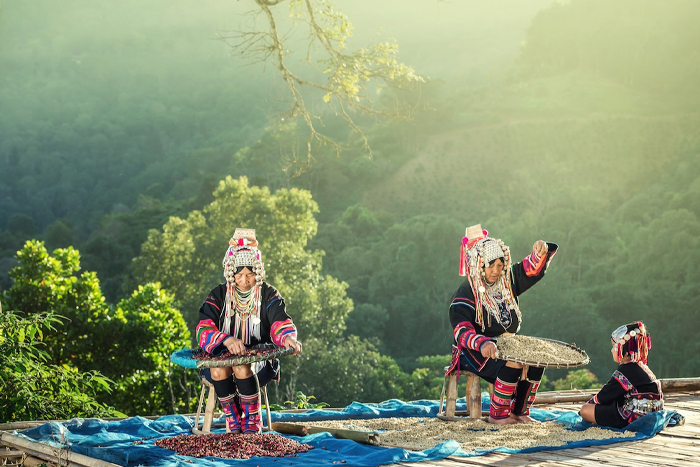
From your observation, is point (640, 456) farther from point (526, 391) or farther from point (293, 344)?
point (293, 344)

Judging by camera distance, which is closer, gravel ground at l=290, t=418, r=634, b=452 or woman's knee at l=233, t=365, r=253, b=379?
gravel ground at l=290, t=418, r=634, b=452

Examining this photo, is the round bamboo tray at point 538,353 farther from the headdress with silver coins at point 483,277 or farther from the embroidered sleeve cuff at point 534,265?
the embroidered sleeve cuff at point 534,265

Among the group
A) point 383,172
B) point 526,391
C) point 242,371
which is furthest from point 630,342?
point 383,172

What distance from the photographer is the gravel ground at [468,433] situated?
15.6 feet

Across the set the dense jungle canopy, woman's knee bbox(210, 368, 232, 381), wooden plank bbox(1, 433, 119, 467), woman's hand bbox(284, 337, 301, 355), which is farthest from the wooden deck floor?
the dense jungle canopy

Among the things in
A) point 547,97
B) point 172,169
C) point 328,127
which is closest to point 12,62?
point 172,169

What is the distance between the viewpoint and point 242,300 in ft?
17.1

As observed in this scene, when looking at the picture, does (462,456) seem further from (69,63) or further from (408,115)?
(69,63)

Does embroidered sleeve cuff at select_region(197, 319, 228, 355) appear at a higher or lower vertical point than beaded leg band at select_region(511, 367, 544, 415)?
higher

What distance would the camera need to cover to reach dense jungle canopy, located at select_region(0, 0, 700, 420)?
24953 millimetres

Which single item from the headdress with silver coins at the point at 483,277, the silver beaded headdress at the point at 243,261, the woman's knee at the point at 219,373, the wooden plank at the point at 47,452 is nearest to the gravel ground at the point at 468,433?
the headdress with silver coins at the point at 483,277

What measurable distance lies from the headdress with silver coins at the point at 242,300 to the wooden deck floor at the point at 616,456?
141 cm

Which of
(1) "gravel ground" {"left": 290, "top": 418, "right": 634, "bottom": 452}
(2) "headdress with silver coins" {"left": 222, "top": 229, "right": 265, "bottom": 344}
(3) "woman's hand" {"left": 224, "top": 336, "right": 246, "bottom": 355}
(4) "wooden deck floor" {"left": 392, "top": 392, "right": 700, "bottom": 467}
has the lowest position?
(4) "wooden deck floor" {"left": 392, "top": 392, "right": 700, "bottom": 467}

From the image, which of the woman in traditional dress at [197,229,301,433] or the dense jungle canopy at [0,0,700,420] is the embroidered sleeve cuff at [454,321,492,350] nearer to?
the woman in traditional dress at [197,229,301,433]
